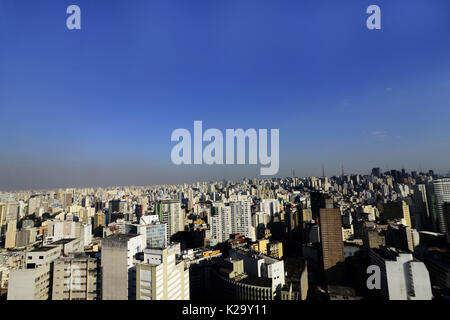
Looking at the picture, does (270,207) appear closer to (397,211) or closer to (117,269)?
(397,211)

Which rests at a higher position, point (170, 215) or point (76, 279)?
point (170, 215)

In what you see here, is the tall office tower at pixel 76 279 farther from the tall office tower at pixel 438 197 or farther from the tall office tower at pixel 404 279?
the tall office tower at pixel 438 197

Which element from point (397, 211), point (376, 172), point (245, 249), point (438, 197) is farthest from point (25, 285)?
point (376, 172)

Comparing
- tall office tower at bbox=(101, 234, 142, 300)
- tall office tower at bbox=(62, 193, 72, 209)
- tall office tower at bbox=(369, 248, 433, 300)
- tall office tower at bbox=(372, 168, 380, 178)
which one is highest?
tall office tower at bbox=(372, 168, 380, 178)

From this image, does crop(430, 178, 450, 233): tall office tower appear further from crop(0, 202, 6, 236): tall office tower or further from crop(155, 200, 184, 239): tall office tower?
crop(0, 202, 6, 236): tall office tower

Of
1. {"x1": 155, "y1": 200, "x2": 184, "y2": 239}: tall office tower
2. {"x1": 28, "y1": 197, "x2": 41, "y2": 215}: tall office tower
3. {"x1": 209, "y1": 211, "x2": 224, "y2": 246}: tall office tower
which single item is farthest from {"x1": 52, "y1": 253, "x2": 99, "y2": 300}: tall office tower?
{"x1": 28, "y1": 197, "x2": 41, "y2": 215}: tall office tower
